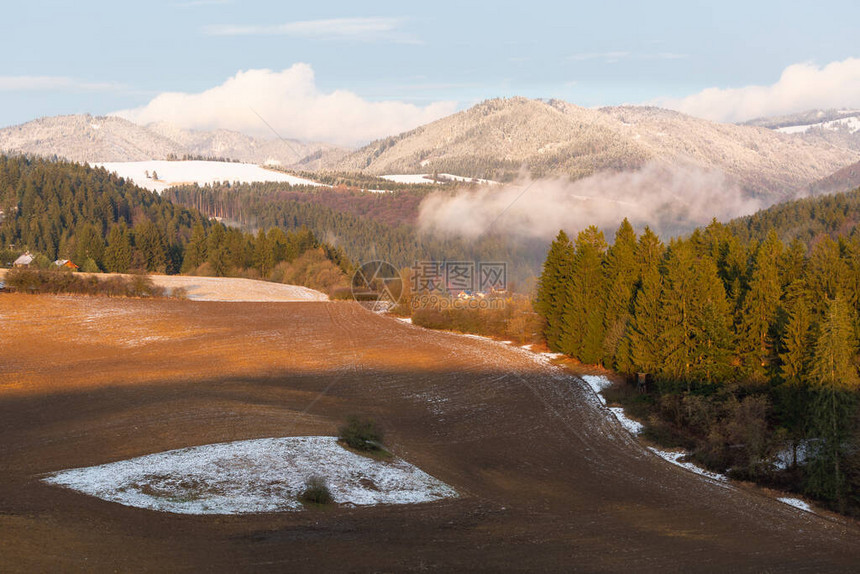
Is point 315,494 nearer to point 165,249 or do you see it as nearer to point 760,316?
point 760,316

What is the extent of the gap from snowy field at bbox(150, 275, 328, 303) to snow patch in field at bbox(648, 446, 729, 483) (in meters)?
72.6

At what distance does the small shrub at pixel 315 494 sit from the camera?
23484mm

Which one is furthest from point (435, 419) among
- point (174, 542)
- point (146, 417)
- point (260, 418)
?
point (174, 542)

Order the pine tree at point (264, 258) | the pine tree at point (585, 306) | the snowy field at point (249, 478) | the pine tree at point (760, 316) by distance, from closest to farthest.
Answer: the snowy field at point (249, 478), the pine tree at point (760, 316), the pine tree at point (585, 306), the pine tree at point (264, 258)

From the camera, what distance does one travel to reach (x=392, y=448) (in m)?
32.4

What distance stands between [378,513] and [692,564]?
10117 millimetres

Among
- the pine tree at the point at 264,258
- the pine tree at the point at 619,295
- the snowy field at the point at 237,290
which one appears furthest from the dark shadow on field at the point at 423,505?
the pine tree at the point at 264,258

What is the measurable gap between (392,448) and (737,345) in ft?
83.6

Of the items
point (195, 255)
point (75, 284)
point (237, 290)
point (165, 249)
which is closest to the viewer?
point (75, 284)

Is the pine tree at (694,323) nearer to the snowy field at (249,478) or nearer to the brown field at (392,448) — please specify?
the brown field at (392,448)

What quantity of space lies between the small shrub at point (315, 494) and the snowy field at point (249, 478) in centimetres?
32

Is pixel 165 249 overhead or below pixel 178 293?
overhead

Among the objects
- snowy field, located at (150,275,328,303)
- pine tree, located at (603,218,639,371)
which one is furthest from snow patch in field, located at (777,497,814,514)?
snowy field, located at (150,275,328,303)

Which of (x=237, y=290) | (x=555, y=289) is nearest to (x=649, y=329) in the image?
(x=555, y=289)
